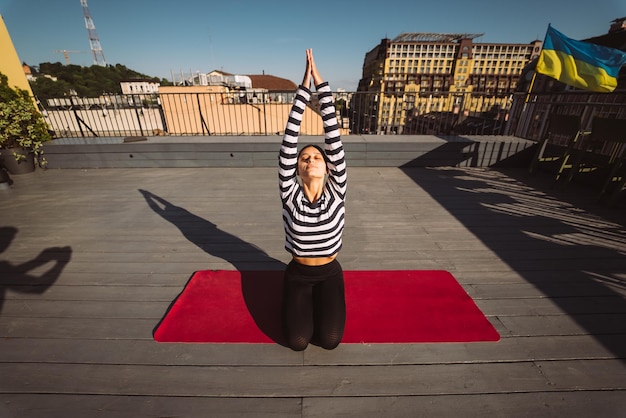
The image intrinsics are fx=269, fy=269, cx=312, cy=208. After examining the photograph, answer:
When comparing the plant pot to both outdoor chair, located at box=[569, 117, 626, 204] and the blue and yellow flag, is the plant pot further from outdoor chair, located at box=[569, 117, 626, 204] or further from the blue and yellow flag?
outdoor chair, located at box=[569, 117, 626, 204]

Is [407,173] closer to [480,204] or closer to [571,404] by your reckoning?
[480,204]

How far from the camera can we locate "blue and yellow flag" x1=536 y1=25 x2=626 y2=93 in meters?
4.66

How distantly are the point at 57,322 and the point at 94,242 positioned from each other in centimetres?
152

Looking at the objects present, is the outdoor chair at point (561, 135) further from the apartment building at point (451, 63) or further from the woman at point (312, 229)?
the apartment building at point (451, 63)

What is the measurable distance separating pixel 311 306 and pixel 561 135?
6.62 metres

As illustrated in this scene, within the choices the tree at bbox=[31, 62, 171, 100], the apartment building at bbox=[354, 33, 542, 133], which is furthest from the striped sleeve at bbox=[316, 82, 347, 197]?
the apartment building at bbox=[354, 33, 542, 133]

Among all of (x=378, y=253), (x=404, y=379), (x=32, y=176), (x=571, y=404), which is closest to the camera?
(x=571, y=404)

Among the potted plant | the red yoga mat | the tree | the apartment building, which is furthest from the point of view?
the apartment building

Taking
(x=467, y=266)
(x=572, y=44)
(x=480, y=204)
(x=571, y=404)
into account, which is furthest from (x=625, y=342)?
(x=572, y=44)

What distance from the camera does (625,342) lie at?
214 centimetres

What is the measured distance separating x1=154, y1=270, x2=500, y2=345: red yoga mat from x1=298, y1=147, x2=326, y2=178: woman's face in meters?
1.31

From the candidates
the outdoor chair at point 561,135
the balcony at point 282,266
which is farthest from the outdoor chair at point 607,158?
the balcony at point 282,266

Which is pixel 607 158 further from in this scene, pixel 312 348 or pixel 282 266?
pixel 312 348

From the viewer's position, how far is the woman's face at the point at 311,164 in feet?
6.21
